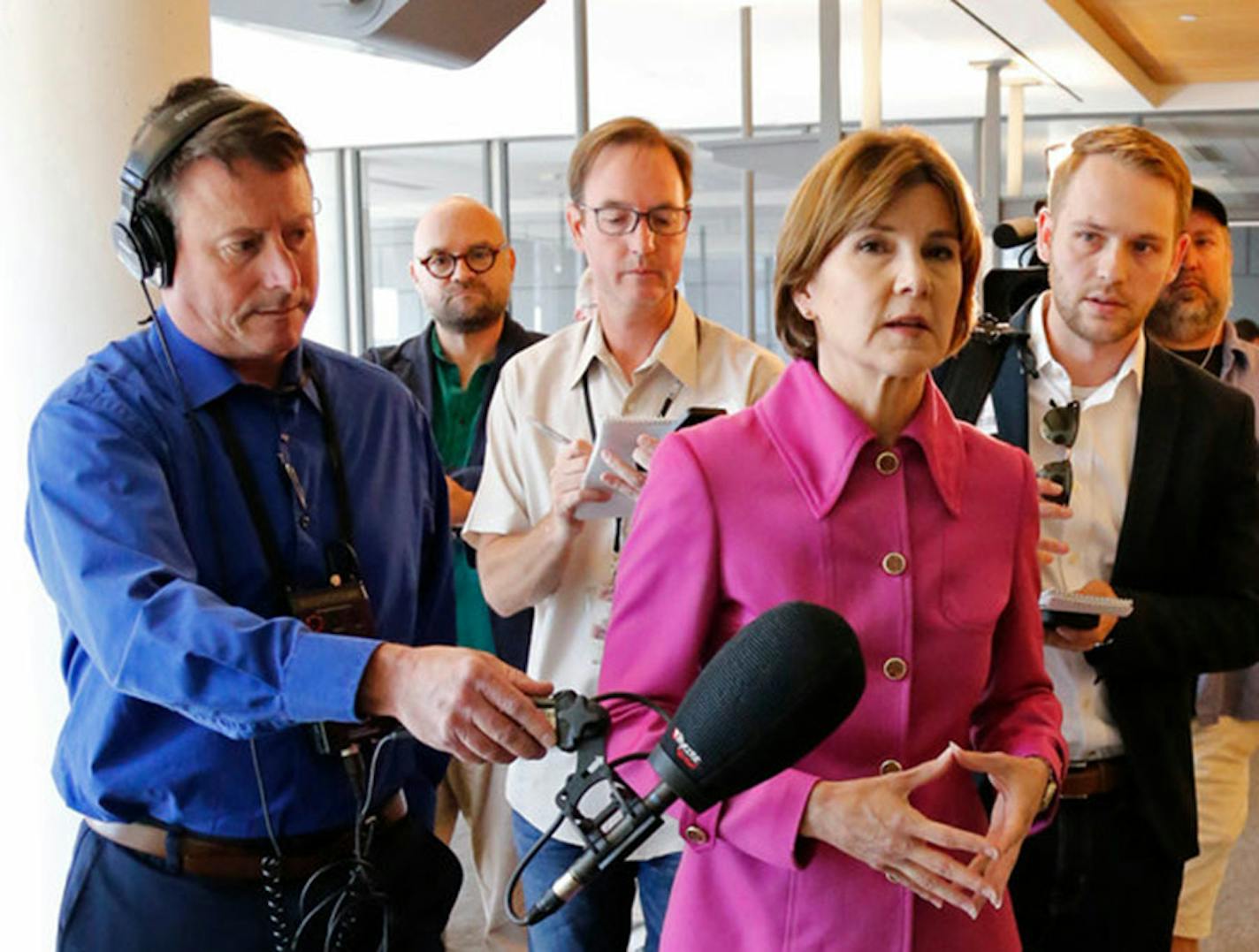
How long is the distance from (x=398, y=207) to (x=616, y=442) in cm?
1306

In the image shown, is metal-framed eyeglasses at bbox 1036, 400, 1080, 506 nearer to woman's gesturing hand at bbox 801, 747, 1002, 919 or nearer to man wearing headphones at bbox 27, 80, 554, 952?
woman's gesturing hand at bbox 801, 747, 1002, 919

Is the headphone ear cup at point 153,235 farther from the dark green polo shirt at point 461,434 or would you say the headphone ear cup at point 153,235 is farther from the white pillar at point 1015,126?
the white pillar at point 1015,126

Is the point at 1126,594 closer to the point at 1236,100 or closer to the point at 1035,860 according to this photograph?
the point at 1035,860

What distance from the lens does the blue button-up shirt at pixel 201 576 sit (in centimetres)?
159

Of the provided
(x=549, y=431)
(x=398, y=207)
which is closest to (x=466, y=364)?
(x=549, y=431)

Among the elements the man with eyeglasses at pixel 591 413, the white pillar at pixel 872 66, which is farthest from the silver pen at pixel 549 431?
the white pillar at pixel 872 66

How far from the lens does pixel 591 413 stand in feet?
8.73

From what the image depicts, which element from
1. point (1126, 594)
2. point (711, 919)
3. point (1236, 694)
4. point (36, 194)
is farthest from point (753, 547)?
point (1236, 694)

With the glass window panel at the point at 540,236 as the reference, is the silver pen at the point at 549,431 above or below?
below

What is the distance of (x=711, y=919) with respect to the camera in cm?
167

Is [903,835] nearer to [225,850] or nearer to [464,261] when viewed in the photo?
[225,850]

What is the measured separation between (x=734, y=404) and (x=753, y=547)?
3.20 feet

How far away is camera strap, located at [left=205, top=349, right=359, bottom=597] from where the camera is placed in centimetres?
180

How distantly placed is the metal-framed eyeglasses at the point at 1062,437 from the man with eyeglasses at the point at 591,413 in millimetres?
508
